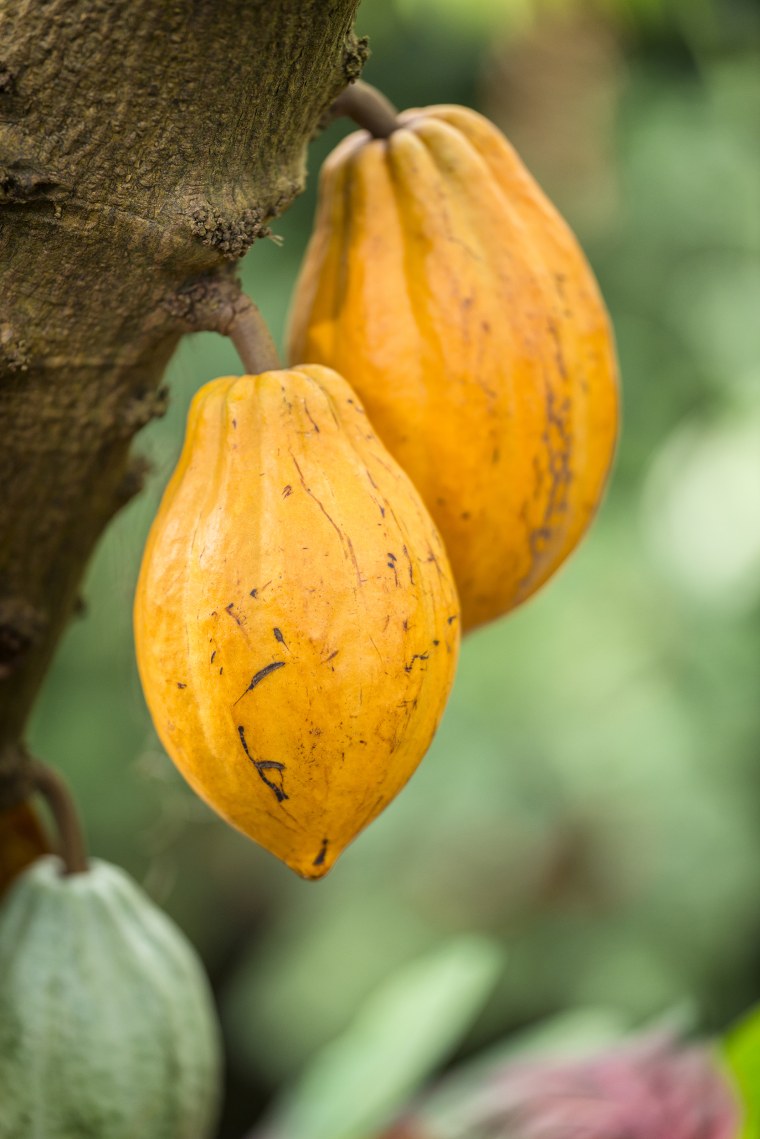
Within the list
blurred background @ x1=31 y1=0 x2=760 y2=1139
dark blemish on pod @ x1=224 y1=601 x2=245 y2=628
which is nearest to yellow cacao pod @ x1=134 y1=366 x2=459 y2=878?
dark blemish on pod @ x1=224 y1=601 x2=245 y2=628

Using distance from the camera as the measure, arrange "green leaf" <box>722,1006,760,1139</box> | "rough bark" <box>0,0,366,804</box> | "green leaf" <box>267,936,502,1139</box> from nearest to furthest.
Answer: "rough bark" <box>0,0,366,804</box>, "green leaf" <box>722,1006,760,1139</box>, "green leaf" <box>267,936,502,1139</box>

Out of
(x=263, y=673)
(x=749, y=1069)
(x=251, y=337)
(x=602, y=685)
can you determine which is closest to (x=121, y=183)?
(x=251, y=337)

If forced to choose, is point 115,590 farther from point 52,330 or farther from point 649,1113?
point 649,1113

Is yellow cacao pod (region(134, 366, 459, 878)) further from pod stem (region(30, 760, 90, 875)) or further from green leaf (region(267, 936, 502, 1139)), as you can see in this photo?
green leaf (region(267, 936, 502, 1139))

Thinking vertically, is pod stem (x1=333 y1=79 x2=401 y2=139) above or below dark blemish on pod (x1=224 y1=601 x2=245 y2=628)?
above

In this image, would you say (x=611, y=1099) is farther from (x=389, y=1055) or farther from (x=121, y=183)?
(x=121, y=183)

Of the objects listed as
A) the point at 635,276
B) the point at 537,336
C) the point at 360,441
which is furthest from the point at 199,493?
the point at 635,276
